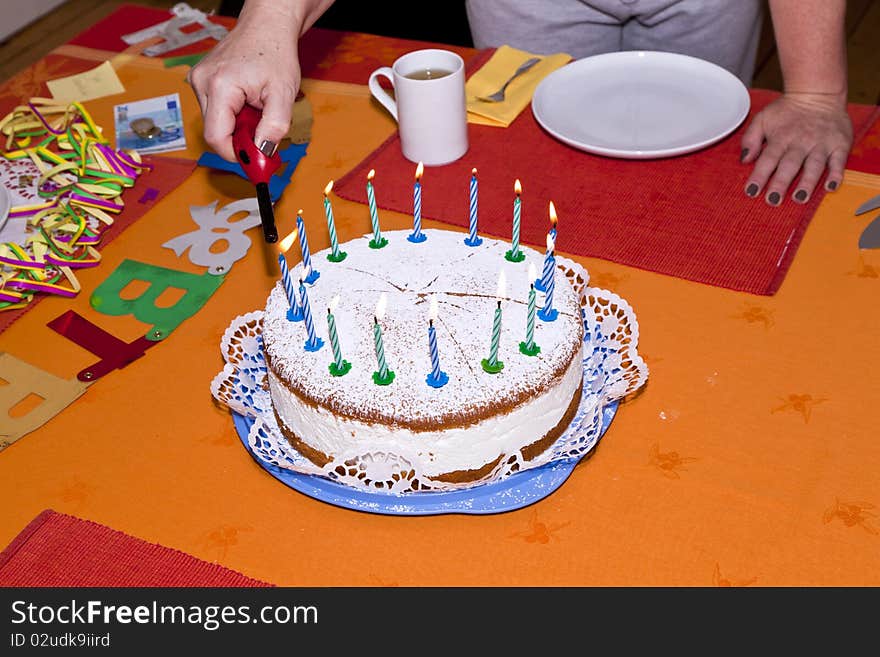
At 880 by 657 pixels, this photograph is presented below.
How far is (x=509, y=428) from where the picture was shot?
37.8 inches

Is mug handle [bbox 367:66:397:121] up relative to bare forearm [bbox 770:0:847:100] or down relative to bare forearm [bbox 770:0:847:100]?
down

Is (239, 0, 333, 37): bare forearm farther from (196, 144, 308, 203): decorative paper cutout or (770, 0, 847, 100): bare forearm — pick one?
(770, 0, 847, 100): bare forearm

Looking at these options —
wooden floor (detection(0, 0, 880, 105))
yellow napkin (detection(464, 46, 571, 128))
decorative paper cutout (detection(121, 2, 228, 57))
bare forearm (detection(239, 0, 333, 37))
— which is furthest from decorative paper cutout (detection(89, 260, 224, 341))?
wooden floor (detection(0, 0, 880, 105))

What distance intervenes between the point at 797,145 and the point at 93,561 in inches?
47.8

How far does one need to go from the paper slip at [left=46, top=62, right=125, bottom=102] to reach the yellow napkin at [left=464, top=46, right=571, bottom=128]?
751mm

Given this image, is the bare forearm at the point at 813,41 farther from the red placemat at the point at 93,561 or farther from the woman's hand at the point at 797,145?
the red placemat at the point at 93,561

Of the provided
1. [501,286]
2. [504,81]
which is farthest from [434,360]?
[504,81]

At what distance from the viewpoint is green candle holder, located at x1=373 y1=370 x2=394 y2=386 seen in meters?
0.94

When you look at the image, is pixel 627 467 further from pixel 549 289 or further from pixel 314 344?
pixel 314 344

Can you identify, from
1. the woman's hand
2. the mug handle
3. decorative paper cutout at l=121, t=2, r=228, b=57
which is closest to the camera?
the woman's hand

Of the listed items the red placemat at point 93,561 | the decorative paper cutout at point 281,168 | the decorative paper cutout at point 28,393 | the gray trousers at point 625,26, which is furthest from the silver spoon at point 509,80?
the red placemat at point 93,561

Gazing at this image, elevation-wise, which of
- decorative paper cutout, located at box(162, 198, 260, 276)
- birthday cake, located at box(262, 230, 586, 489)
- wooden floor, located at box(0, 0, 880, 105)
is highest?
birthday cake, located at box(262, 230, 586, 489)
